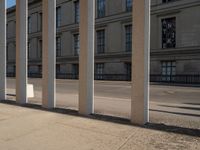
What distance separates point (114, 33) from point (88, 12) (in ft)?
115

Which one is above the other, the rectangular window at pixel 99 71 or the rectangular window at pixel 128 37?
the rectangular window at pixel 128 37

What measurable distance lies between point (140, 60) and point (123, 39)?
116 feet

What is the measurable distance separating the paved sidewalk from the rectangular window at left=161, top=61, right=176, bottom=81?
28.6 m

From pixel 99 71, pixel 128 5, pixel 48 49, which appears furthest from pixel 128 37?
pixel 48 49

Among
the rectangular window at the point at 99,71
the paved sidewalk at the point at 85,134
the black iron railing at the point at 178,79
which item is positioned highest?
the rectangular window at the point at 99,71

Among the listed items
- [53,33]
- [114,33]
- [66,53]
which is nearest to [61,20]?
[66,53]

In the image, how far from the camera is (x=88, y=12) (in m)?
8.38

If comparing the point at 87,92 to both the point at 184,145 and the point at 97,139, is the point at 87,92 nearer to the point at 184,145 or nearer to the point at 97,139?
the point at 97,139

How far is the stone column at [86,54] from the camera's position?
8.40m

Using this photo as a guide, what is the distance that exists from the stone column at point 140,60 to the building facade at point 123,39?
27.2 meters

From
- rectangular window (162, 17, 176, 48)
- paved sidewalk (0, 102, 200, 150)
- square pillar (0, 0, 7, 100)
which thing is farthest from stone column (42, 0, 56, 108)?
rectangular window (162, 17, 176, 48)

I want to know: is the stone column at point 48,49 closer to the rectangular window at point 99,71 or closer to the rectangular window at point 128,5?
the rectangular window at point 128,5

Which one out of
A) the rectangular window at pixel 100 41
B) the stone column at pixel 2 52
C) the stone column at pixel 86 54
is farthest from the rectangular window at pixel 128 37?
the stone column at pixel 86 54

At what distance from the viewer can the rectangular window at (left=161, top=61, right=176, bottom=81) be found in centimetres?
3534
